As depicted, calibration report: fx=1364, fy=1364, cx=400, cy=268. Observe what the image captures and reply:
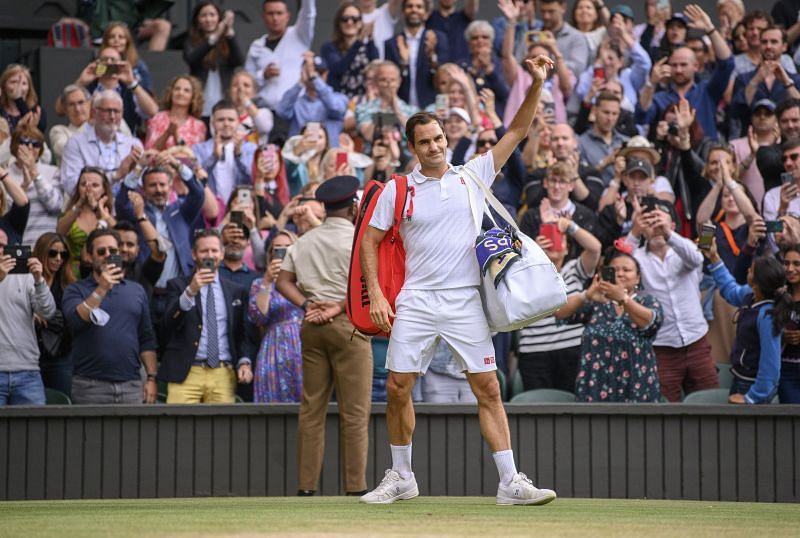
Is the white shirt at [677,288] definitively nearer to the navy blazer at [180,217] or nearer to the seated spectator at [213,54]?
the navy blazer at [180,217]

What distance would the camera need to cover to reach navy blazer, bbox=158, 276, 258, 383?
1064 cm

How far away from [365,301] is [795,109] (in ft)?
22.2

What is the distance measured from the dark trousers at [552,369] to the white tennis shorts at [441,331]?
3.68 m

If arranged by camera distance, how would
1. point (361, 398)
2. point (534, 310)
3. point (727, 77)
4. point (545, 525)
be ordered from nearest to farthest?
1. point (545, 525)
2. point (534, 310)
3. point (361, 398)
4. point (727, 77)

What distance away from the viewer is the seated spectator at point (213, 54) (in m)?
15.2

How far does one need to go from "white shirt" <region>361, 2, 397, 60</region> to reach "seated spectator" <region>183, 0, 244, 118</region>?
1509 millimetres

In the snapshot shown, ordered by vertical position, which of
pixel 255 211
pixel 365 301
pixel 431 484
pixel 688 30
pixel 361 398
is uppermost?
pixel 688 30

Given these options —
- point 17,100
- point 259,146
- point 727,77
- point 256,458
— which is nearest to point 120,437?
point 256,458

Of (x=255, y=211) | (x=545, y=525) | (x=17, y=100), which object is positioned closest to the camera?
(x=545, y=525)

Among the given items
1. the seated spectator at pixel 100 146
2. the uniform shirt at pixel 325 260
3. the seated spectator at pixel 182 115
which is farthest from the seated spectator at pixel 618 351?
the seated spectator at pixel 182 115

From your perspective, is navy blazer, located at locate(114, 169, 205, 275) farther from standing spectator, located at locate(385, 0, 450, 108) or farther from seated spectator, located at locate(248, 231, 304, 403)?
standing spectator, located at locate(385, 0, 450, 108)

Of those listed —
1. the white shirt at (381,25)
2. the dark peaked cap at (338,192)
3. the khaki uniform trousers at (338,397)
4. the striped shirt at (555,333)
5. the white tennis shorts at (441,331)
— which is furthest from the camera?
the white shirt at (381,25)

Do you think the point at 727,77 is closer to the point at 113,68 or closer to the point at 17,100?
the point at 113,68

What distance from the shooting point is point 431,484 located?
997 centimetres
